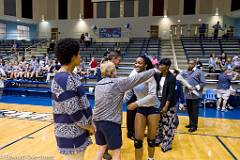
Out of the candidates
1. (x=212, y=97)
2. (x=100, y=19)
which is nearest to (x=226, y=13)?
(x=100, y=19)

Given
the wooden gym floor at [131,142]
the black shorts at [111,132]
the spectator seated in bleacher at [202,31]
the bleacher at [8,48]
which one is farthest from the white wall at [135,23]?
the black shorts at [111,132]

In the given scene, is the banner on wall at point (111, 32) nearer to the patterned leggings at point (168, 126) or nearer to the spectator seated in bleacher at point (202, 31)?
the spectator seated in bleacher at point (202, 31)

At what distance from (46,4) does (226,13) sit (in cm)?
1431

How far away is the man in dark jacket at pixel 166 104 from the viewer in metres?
4.00

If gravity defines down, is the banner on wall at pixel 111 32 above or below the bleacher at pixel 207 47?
above

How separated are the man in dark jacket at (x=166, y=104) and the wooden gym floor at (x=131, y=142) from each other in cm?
22

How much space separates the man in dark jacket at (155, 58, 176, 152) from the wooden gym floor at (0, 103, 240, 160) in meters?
0.22

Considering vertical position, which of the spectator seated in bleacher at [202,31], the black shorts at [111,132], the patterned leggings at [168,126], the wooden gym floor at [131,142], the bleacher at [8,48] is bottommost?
the wooden gym floor at [131,142]

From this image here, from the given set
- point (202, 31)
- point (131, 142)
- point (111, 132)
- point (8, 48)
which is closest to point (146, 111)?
point (111, 132)

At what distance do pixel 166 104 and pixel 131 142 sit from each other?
116 cm

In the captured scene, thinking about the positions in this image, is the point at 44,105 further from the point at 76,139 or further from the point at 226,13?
the point at 226,13

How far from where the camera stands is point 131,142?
15.4ft

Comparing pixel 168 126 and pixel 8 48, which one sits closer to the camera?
pixel 168 126

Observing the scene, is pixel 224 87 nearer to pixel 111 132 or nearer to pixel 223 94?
pixel 223 94
